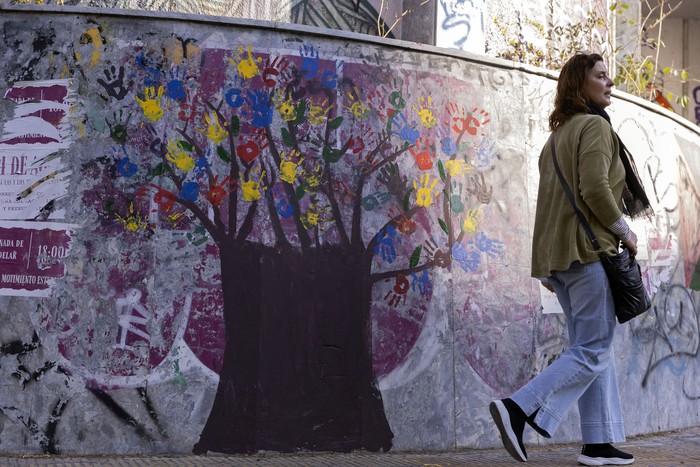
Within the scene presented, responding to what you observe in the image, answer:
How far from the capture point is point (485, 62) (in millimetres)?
5461

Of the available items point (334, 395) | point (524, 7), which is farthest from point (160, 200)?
point (524, 7)

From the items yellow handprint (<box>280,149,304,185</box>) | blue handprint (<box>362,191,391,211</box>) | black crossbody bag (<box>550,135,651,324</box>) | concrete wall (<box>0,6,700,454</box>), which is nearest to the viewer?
black crossbody bag (<box>550,135,651,324</box>)

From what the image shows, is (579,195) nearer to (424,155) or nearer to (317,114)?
(424,155)

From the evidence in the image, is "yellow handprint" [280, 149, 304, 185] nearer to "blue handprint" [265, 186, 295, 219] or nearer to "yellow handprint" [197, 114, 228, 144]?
"blue handprint" [265, 186, 295, 219]

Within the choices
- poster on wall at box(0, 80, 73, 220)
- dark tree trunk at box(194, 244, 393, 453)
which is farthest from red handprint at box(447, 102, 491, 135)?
poster on wall at box(0, 80, 73, 220)

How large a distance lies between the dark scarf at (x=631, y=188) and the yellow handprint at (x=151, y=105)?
2.20 m

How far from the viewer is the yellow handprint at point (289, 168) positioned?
4.91m

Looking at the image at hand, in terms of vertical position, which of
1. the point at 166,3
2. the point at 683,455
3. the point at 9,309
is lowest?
the point at 683,455

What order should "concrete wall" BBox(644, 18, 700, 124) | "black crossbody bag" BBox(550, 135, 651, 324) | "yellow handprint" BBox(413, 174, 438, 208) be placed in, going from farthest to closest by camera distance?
"concrete wall" BBox(644, 18, 700, 124) → "yellow handprint" BBox(413, 174, 438, 208) → "black crossbody bag" BBox(550, 135, 651, 324)

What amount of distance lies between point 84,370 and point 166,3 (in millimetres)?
3437

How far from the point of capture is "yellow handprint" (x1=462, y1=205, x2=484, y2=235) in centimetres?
524

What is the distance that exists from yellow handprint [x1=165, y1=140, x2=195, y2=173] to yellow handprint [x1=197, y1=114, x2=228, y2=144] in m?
0.15

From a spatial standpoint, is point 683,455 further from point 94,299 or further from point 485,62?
point 94,299

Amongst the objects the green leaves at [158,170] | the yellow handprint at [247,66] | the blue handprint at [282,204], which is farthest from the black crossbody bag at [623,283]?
the green leaves at [158,170]
